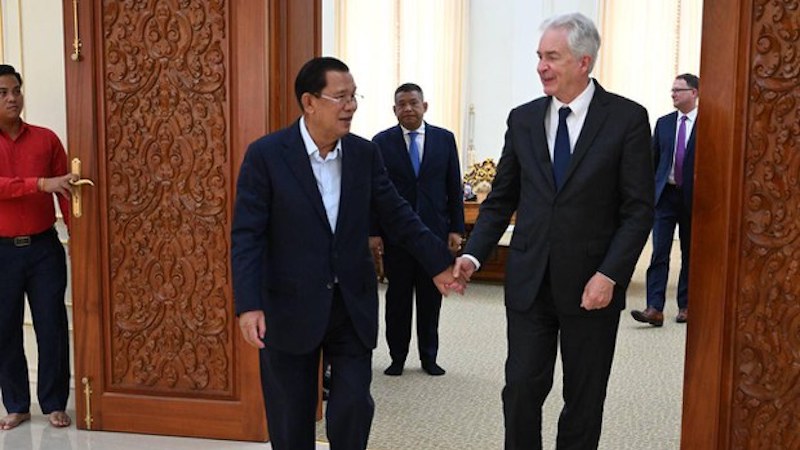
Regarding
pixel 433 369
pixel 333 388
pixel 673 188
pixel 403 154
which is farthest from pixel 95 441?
pixel 673 188

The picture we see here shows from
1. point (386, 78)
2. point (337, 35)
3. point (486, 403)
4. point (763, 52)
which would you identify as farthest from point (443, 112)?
point (763, 52)

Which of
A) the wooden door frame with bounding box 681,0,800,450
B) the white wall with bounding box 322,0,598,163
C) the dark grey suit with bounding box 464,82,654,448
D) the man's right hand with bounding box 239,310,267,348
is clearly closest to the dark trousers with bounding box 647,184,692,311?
the wooden door frame with bounding box 681,0,800,450

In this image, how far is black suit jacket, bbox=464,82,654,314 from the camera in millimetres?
2684

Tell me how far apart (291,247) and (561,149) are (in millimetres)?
914

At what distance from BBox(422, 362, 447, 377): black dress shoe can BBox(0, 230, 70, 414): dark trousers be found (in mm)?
1898

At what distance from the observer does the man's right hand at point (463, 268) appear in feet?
9.66

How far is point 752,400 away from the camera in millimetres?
2984

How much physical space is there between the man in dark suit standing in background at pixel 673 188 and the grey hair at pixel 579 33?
3179mm

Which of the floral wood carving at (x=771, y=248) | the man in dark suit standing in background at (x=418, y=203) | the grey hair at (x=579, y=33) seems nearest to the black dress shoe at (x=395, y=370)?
the man in dark suit standing in background at (x=418, y=203)

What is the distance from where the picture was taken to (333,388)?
2844mm

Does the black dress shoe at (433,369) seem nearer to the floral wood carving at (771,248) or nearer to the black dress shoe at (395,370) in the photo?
the black dress shoe at (395,370)

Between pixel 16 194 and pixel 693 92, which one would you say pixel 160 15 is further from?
pixel 693 92

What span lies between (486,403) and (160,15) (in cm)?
238

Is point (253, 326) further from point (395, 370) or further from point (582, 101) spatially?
point (395, 370)
